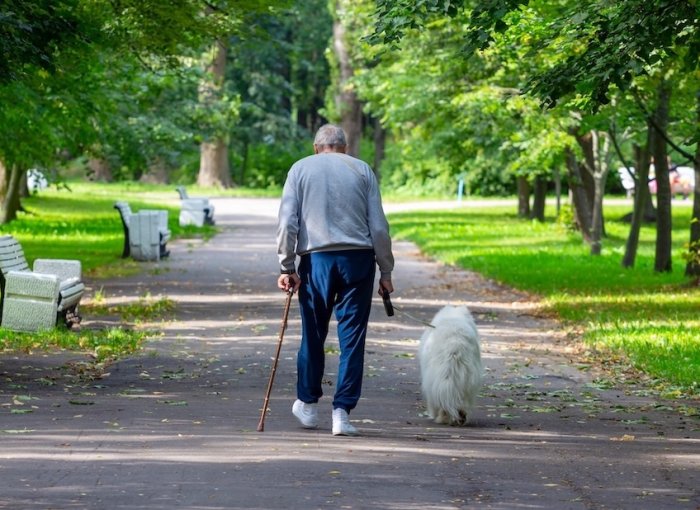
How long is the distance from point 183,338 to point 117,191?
173ft

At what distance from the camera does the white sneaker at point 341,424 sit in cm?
973

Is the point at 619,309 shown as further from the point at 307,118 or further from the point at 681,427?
the point at 307,118

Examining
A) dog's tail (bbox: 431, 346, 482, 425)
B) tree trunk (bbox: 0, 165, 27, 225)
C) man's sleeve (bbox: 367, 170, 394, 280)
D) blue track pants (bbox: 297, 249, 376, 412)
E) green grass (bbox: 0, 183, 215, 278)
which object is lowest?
green grass (bbox: 0, 183, 215, 278)

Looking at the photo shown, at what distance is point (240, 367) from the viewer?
13.9 meters

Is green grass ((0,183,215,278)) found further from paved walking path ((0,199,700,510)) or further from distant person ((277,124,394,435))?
distant person ((277,124,394,435))

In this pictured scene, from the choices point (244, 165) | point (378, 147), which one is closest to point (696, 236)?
point (378, 147)

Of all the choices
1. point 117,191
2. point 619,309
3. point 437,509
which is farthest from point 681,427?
point 117,191

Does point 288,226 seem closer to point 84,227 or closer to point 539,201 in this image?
point 84,227

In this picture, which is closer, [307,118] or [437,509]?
[437,509]

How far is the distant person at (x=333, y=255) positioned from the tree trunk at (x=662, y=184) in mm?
15498

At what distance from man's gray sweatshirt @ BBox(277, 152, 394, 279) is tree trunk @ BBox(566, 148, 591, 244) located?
24056 mm

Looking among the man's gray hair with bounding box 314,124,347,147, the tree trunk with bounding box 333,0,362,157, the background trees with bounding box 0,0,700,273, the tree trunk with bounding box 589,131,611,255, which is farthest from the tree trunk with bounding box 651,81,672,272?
the tree trunk with bounding box 333,0,362,157

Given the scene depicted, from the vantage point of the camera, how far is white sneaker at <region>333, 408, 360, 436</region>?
31.9ft

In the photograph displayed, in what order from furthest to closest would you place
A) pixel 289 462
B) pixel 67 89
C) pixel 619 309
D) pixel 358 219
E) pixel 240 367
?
pixel 67 89
pixel 619 309
pixel 240 367
pixel 358 219
pixel 289 462
